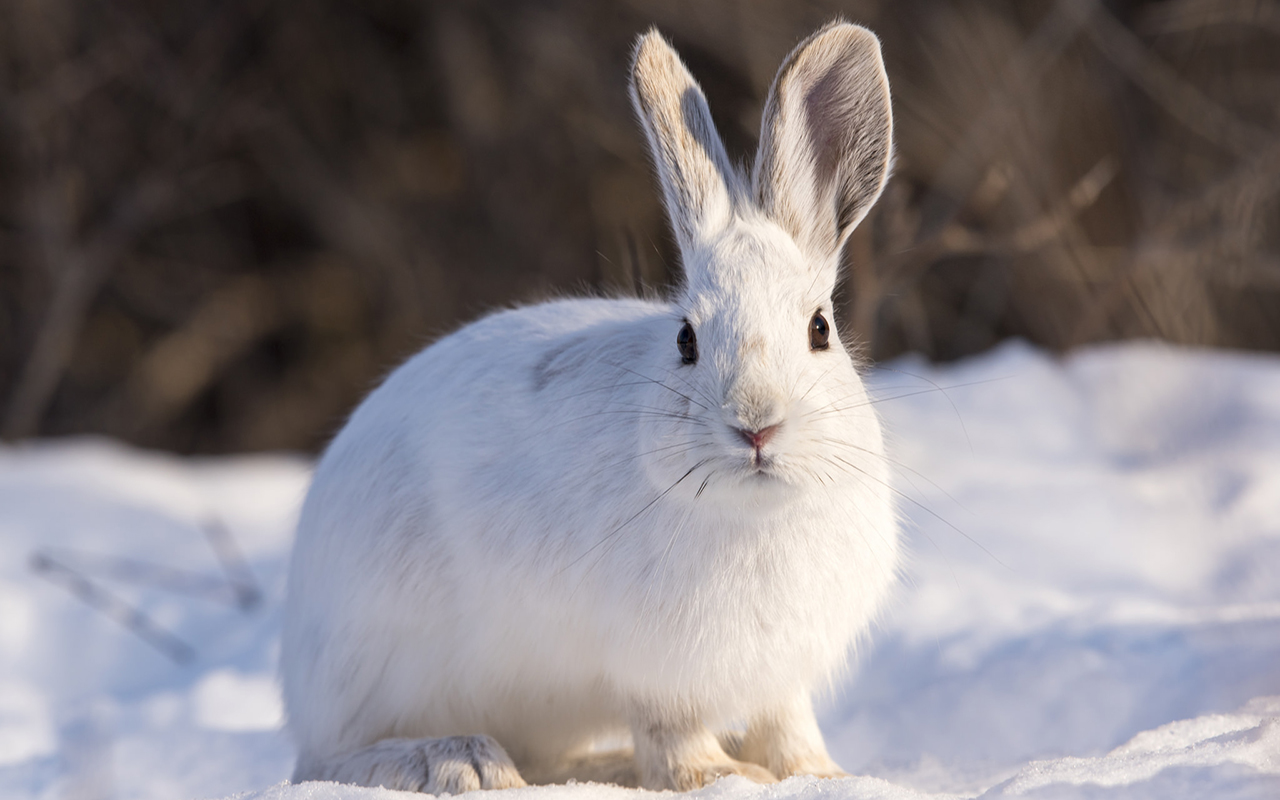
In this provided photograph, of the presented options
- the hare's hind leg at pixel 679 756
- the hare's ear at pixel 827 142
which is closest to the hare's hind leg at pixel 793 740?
the hare's hind leg at pixel 679 756

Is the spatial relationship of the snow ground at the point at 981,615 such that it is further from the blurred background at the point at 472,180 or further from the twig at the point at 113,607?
the blurred background at the point at 472,180

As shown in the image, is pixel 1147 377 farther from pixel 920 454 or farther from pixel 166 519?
pixel 166 519

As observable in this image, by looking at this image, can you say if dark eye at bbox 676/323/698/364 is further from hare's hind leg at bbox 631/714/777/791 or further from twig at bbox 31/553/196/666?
twig at bbox 31/553/196/666

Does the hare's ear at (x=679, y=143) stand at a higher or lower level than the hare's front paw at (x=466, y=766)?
higher

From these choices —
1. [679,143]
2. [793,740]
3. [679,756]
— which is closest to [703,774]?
[679,756]

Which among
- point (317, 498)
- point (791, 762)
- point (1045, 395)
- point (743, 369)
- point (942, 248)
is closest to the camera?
point (743, 369)

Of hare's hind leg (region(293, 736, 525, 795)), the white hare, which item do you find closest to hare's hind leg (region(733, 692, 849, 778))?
the white hare

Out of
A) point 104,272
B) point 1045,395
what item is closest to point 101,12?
point 104,272

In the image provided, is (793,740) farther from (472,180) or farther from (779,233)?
(472,180)
